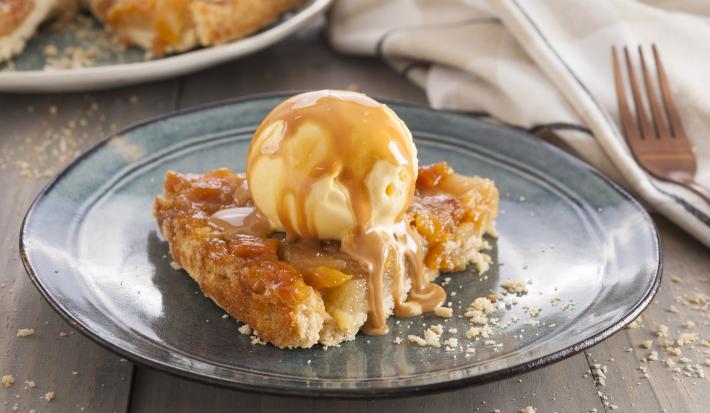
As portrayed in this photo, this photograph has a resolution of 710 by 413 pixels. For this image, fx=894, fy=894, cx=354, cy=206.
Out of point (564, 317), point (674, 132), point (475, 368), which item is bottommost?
point (674, 132)

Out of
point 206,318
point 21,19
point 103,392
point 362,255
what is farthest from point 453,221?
point 21,19

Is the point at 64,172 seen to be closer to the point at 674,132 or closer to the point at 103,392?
the point at 103,392

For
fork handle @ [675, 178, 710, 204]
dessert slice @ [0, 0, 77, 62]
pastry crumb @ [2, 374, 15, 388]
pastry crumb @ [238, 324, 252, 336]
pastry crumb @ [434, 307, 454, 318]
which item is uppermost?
dessert slice @ [0, 0, 77, 62]

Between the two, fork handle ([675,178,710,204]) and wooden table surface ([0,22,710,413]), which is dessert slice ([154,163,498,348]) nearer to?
wooden table surface ([0,22,710,413])

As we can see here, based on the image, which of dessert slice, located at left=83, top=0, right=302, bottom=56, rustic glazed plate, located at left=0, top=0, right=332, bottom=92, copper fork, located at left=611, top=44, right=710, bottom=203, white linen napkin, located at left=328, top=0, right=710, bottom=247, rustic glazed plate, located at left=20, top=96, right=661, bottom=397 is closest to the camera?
rustic glazed plate, located at left=20, top=96, right=661, bottom=397

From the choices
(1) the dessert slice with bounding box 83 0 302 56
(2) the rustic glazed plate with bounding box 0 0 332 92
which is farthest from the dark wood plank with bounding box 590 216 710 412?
(1) the dessert slice with bounding box 83 0 302 56

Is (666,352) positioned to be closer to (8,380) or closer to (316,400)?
(316,400)
